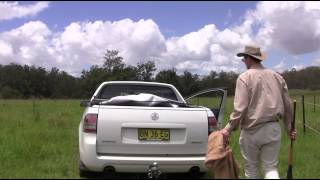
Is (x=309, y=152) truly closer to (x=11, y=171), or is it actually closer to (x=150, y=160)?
(x=150, y=160)

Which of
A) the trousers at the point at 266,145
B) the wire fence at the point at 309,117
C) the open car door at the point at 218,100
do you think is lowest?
the wire fence at the point at 309,117

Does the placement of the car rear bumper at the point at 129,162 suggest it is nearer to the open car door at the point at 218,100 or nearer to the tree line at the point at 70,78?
the open car door at the point at 218,100

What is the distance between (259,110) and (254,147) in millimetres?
426

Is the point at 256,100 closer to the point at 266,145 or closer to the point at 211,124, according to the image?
the point at 266,145

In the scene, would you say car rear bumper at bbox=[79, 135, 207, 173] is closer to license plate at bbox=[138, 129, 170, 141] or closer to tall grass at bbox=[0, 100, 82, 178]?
license plate at bbox=[138, 129, 170, 141]

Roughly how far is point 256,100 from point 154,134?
5.00ft

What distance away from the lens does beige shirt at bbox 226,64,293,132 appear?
5.63 metres

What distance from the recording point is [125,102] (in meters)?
7.29

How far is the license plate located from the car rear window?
7.15 ft

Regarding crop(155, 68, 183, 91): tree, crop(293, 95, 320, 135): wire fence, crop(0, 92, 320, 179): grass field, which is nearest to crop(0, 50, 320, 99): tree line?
crop(155, 68, 183, 91): tree

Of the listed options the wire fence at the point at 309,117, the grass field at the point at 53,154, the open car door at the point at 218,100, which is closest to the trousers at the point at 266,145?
the open car door at the point at 218,100

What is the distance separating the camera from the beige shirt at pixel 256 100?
5.63 meters

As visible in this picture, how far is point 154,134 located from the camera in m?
6.63

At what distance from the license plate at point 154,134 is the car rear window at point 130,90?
218 cm
